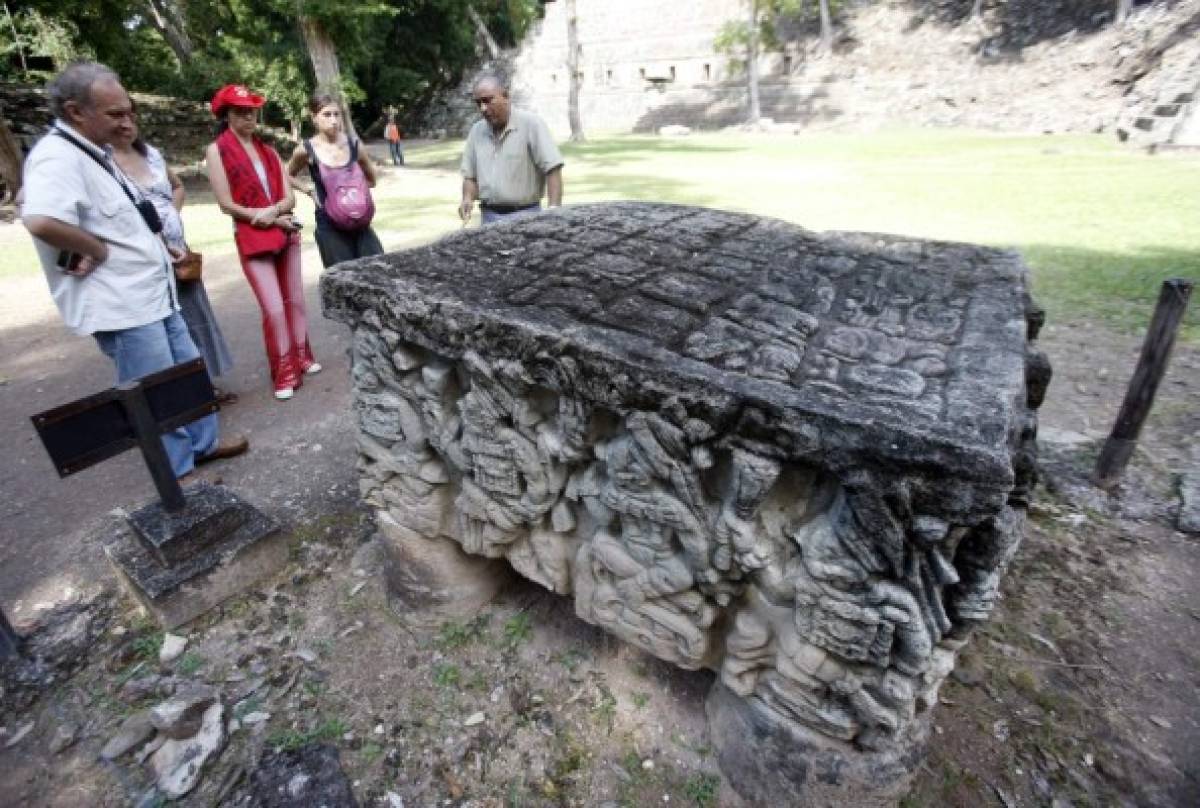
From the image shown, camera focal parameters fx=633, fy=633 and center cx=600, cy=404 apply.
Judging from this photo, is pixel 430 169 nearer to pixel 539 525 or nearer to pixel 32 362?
pixel 32 362

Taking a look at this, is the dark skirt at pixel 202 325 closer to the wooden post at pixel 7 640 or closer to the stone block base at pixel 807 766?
the wooden post at pixel 7 640

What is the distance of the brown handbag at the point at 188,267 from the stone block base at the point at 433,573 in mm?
2176

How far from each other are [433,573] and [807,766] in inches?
55.8

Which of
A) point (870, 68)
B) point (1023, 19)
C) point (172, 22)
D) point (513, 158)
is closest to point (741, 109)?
point (870, 68)

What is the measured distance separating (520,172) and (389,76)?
78.3 feet

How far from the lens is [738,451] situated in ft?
4.76

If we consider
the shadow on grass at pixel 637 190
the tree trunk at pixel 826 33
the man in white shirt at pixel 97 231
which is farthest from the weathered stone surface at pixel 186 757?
the tree trunk at pixel 826 33

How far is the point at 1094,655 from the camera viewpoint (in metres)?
2.23

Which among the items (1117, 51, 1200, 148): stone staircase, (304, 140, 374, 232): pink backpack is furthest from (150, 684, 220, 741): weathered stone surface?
(1117, 51, 1200, 148): stone staircase

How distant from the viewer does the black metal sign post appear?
2.15 meters

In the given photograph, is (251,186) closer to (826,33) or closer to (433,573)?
(433,573)

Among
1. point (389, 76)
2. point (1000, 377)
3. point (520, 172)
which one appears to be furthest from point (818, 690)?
point (389, 76)

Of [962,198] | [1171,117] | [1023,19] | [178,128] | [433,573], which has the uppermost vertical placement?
[1023,19]

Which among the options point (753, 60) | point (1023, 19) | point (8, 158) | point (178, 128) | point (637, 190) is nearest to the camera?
point (8, 158)
